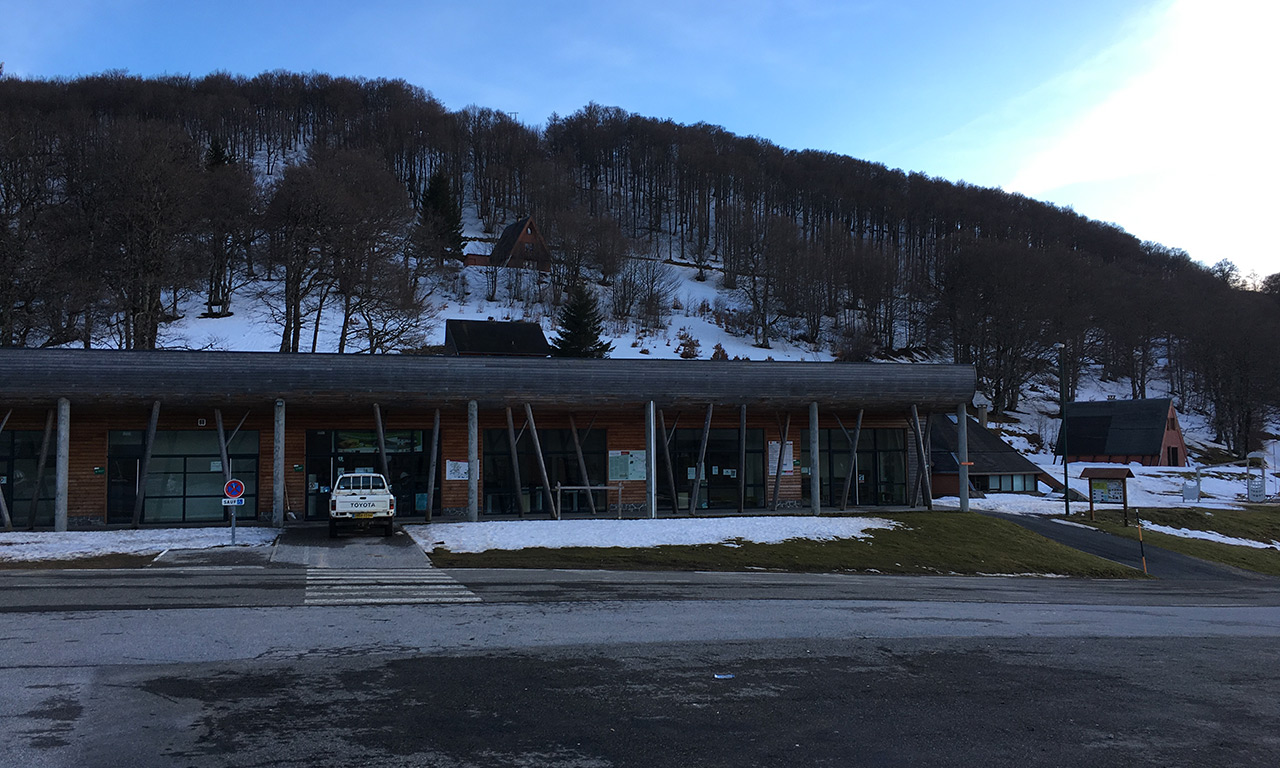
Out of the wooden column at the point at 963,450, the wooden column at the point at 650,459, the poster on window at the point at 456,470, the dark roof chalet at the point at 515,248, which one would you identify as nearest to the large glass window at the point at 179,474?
the poster on window at the point at 456,470

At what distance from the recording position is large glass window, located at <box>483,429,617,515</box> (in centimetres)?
3228

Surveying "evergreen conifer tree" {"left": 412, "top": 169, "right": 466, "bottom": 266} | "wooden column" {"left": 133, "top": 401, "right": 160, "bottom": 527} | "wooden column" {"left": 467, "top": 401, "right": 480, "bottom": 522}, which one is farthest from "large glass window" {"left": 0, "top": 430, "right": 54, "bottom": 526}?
"evergreen conifer tree" {"left": 412, "top": 169, "right": 466, "bottom": 266}

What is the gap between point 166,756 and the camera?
6.67m

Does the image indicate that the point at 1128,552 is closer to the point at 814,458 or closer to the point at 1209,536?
the point at 1209,536

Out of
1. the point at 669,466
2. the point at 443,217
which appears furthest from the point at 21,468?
the point at 443,217

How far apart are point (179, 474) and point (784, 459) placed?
21959mm

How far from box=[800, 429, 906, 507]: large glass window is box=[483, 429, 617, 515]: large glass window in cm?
898

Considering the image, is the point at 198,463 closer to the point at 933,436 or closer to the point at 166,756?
the point at 166,756

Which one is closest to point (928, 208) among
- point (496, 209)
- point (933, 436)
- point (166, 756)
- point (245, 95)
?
point (496, 209)

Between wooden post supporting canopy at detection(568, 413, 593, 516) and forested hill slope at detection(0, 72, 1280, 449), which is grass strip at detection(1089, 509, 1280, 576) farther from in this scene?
forested hill slope at detection(0, 72, 1280, 449)

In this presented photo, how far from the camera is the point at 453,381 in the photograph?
93.5ft

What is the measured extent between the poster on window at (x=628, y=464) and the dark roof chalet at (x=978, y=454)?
2218 centimetres

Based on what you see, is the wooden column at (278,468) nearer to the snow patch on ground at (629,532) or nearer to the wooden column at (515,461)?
the snow patch on ground at (629,532)

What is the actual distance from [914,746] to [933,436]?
1821 inches
